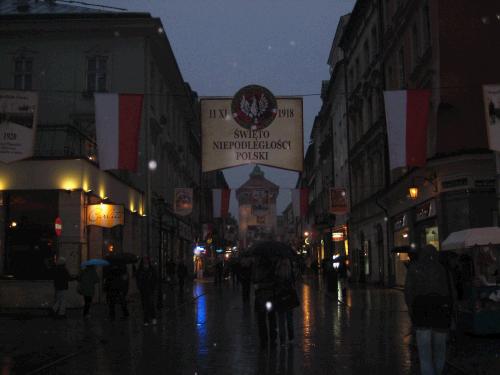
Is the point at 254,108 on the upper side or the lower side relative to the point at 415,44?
lower

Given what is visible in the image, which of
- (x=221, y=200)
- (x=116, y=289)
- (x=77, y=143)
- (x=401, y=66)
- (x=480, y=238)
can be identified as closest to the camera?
(x=480, y=238)

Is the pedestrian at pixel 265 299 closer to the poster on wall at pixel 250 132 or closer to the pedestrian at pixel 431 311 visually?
the poster on wall at pixel 250 132

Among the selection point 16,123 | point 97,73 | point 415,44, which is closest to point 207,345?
point 16,123

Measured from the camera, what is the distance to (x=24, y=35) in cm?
3272

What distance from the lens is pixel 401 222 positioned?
33219 millimetres

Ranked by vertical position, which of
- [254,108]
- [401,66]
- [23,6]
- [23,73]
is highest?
[23,6]

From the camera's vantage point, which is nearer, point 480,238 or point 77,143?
point 480,238

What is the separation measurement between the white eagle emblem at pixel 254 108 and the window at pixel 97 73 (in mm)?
19213

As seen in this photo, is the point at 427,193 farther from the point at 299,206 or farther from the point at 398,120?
the point at 299,206

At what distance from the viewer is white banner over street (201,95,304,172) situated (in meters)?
Result: 14.3

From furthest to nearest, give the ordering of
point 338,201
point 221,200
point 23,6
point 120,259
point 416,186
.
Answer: point 338,201 → point 221,200 → point 23,6 → point 416,186 → point 120,259

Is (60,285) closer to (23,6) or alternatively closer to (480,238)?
(480,238)

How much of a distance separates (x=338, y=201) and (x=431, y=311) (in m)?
32.4

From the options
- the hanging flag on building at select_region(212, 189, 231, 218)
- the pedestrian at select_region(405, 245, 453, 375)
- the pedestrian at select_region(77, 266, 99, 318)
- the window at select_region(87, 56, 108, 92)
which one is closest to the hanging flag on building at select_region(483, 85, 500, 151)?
the pedestrian at select_region(405, 245, 453, 375)
